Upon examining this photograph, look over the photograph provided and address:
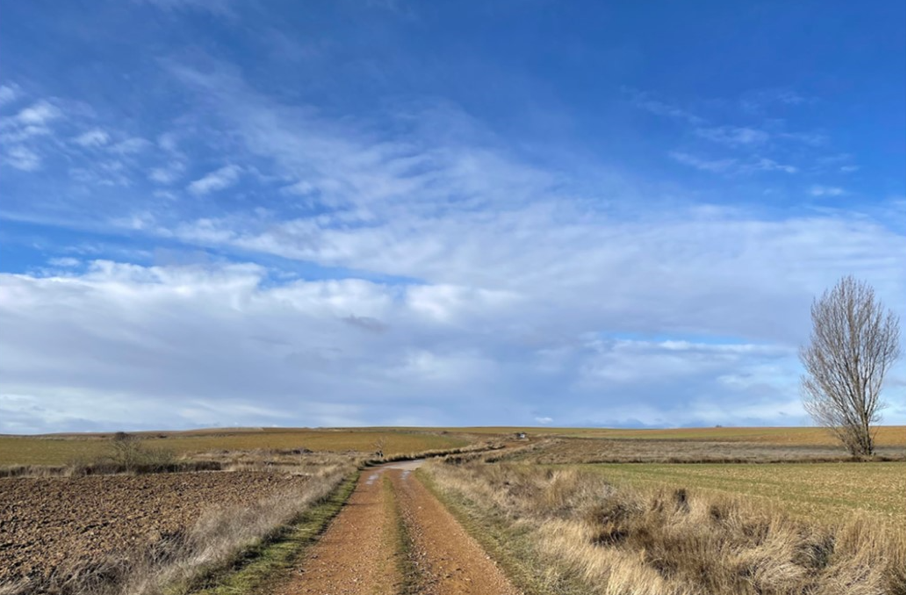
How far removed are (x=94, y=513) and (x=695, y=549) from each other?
22.1m

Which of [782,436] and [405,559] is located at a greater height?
[405,559]

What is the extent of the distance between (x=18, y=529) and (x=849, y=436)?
65.4 meters

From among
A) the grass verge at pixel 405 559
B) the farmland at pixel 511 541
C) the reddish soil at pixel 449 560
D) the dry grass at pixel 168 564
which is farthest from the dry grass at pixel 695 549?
the dry grass at pixel 168 564

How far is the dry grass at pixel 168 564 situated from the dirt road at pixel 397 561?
1.53 meters

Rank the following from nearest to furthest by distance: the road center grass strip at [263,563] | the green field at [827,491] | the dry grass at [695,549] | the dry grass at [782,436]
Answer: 1. the dry grass at [695,549]
2. the road center grass strip at [263,563]
3. the green field at [827,491]
4. the dry grass at [782,436]

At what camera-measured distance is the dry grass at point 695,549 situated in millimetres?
8320

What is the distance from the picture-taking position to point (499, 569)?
11.0 metres

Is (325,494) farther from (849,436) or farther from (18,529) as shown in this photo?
(849,436)

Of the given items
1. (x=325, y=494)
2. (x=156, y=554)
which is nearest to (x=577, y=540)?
(x=156, y=554)

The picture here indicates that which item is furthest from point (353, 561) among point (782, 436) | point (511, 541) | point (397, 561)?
point (782, 436)

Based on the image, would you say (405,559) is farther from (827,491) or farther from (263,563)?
(827,491)

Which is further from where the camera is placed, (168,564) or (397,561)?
(397,561)

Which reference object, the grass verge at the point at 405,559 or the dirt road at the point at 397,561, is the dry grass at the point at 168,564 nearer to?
the dirt road at the point at 397,561

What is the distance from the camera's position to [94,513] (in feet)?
75.2
